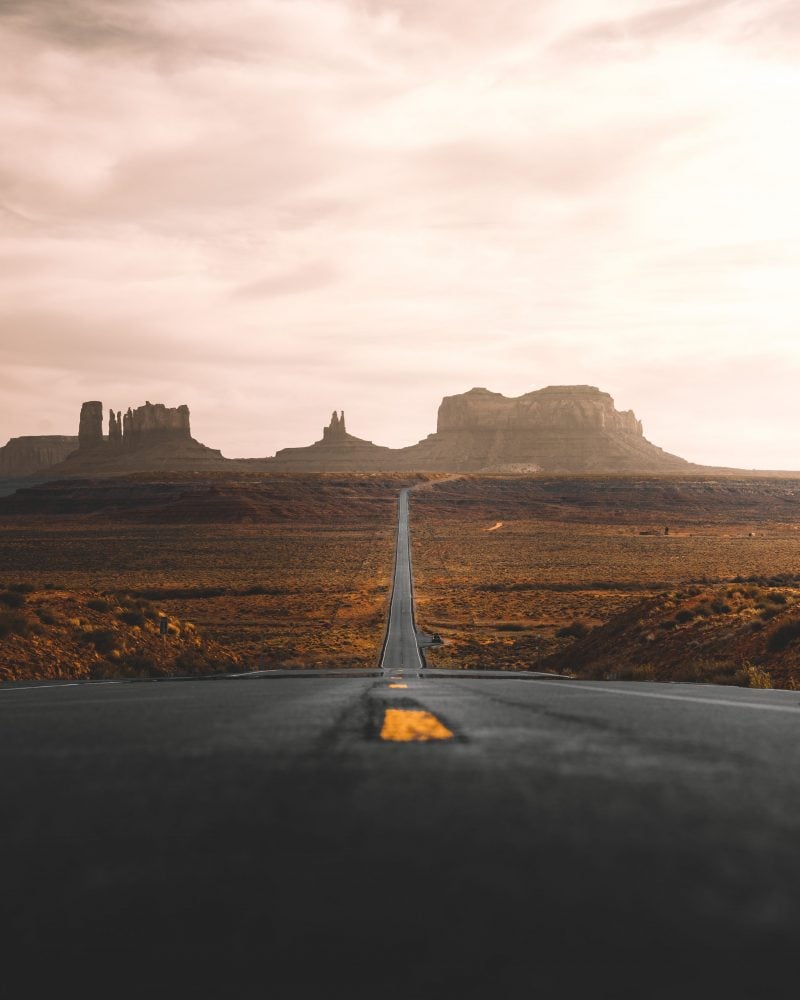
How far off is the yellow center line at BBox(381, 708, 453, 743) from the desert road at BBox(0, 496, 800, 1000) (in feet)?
0.25

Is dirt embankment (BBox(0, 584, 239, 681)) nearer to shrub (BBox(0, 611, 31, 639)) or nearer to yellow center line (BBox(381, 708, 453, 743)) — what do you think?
shrub (BBox(0, 611, 31, 639))

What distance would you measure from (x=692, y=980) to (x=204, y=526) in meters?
134

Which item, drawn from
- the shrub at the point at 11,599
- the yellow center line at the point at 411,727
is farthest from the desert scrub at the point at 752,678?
the shrub at the point at 11,599

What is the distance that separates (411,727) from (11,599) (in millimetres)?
23668

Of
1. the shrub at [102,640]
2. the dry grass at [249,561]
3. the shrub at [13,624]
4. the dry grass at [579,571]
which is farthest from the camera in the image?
the dry grass at [249,561]

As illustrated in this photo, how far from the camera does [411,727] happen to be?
537cm

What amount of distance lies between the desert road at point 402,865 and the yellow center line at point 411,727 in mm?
77

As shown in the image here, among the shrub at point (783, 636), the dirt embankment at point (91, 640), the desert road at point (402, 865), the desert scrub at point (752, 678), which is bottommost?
the dirt embankment at point (91, 640)

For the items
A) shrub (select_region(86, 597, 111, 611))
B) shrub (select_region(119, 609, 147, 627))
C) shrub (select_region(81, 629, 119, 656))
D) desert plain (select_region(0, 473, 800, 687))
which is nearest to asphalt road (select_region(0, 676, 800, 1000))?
desert plain (select_region(0, 473, 800, 687))

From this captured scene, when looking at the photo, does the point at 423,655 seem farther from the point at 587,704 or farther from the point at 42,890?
the point at 42,890

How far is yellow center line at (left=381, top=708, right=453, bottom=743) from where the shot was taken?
4984mm

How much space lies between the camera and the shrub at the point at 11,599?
83.0 ft

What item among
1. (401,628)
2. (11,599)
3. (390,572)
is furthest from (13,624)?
(390,572)

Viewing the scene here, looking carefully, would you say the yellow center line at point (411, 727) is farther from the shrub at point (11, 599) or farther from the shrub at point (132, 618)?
the shrub at point (132, 618)
